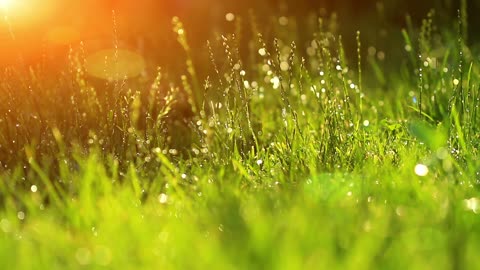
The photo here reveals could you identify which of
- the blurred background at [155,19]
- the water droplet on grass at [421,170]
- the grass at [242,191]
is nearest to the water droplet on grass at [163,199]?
the grass at [242,191]

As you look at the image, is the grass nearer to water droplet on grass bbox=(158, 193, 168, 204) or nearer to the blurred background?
water droplet on grass bbox=(158, 193, 168, 204)

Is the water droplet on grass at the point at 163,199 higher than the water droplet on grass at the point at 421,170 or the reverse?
the reverse

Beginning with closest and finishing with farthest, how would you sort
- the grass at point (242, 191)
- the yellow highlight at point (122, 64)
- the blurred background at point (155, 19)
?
the grass at point (242, 191) < the yellow highlight at point (122, 64) < the blurred background at point (155, 19)

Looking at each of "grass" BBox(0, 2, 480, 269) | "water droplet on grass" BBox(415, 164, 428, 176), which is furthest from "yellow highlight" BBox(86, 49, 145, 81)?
"water droplet on grass" BBox(415, 164, 428, 176)

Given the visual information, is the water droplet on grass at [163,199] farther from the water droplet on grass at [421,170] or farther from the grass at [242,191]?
the water droplet on grass at [421,170]

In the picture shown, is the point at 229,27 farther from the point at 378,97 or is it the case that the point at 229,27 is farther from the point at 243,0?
the point at 378,97

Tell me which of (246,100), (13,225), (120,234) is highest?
(246,100)

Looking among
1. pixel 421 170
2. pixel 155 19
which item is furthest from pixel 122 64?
pixel 155 19

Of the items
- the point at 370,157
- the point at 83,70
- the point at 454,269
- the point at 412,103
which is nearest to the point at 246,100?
the point at 370,157
